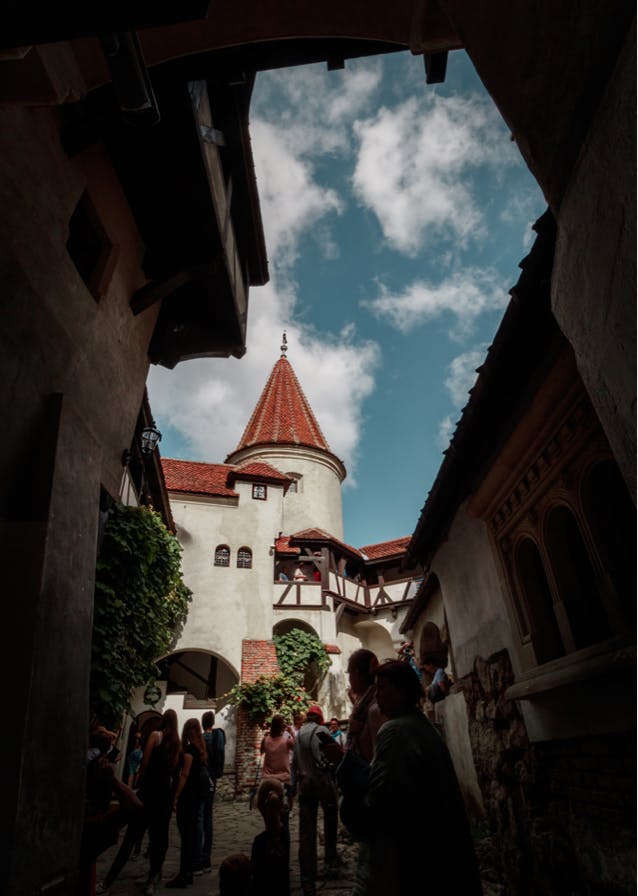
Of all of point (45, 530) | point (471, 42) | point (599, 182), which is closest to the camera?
point (599, 182)

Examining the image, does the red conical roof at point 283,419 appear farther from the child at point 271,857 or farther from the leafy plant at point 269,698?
the child at point 271,857

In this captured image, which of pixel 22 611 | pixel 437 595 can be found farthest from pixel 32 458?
pixel 437 595

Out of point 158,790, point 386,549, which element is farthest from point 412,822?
point 386,549

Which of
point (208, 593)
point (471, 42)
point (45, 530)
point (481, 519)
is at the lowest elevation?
point (45, 530)

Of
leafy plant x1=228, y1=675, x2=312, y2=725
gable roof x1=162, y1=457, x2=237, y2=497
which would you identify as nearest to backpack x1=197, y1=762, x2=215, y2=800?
leafy plant x1=228, y1=675, x2=312, y2=725

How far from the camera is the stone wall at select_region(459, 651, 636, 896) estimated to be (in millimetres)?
3068

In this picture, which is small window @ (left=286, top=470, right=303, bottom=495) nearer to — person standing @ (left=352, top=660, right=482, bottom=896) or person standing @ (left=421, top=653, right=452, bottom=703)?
person standing @ (left=421, top=653, right=452, bottom=703)

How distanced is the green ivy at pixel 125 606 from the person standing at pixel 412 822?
195 inches

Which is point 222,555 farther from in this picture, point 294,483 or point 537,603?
point 537,603

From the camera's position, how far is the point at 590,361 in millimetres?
1984

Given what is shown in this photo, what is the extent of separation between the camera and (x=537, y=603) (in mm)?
4461

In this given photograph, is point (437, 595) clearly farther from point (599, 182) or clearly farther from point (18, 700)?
point (599, 182)

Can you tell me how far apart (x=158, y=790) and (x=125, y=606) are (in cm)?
242

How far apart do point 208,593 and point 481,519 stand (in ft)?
44.4
